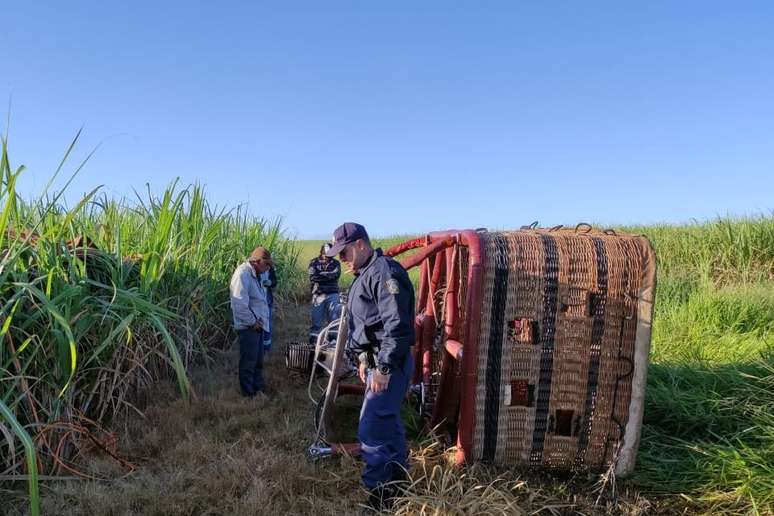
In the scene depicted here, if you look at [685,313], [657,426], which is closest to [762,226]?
[685,313]

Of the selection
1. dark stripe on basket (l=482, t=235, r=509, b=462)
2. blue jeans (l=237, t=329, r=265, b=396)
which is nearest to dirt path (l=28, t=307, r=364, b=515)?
blue jeans (l=237, t=329, r=265, b=396)

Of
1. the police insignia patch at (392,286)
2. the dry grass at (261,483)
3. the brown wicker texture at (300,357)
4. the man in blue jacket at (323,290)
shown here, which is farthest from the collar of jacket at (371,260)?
the man in blue jacket at (323,290)

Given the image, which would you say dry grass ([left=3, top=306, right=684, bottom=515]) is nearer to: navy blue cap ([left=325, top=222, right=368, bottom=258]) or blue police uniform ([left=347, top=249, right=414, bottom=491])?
blue police uniform ([left=347, top=249, right=414, bottom=491])

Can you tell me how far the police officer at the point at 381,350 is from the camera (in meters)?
3.13

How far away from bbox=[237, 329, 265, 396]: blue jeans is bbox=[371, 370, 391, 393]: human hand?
8.85ft

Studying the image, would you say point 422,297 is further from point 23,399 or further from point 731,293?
point 731,293

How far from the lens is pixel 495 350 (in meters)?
3.25

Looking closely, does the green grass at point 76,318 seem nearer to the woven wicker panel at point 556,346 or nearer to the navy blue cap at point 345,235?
the navy blue cap at point 345,235

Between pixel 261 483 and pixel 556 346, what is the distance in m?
2.12

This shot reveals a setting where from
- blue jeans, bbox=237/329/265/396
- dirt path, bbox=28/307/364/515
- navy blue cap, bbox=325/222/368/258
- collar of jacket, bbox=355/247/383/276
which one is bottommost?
dirt path, bbox=28/307/364/515

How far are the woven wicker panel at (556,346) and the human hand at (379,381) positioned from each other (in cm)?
60

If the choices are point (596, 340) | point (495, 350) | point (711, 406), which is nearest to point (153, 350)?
point (495, 350)

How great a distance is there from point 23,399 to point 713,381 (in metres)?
5.53

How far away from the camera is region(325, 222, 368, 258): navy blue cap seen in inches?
134
